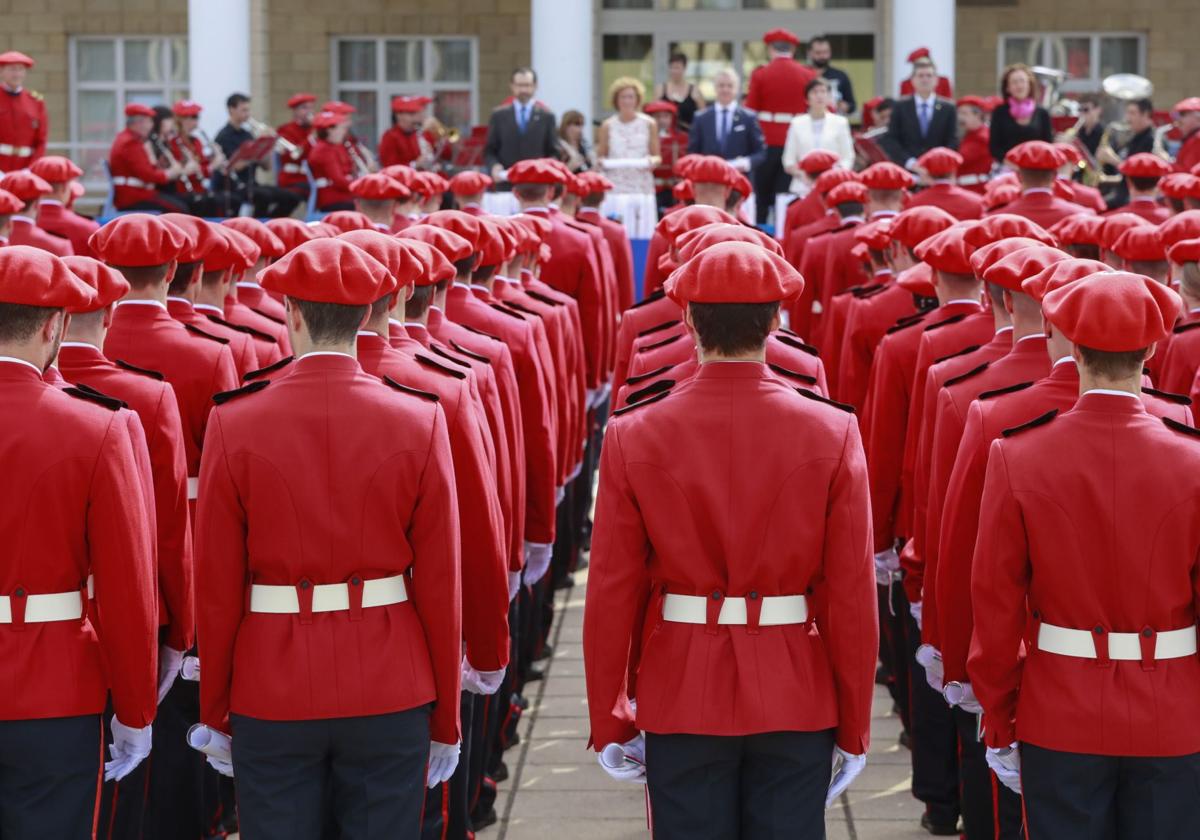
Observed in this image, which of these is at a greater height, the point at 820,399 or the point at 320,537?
the point at 820,399

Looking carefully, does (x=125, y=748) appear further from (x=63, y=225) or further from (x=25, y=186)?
(x=63, y=225)

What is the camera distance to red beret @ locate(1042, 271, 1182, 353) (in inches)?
156

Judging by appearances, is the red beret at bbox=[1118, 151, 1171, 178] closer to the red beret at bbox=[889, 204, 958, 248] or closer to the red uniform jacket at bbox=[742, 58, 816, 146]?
the red beret at bbox=[889, 204, 958, 248]

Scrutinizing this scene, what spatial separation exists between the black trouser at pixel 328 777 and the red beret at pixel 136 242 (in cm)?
198

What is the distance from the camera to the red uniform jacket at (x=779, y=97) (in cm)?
1812

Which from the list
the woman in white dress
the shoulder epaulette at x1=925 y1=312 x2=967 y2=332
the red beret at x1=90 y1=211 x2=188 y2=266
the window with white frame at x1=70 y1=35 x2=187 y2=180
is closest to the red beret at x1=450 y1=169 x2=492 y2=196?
the shoulder epaulette at x1=925 y1=312 x2=967 y2=332

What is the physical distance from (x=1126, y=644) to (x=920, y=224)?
3.70m

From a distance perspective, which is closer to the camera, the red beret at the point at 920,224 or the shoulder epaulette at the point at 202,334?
the shoulder epaulette at the point at 202,334

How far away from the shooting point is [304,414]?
13.4 ft

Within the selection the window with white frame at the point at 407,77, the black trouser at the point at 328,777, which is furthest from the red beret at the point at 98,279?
the window with white frame at the point at 407,77

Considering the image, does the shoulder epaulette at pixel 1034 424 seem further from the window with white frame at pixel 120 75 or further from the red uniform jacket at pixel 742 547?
the window with white frame at pixel 120 75

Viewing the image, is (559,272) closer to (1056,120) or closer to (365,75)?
(1056,120)

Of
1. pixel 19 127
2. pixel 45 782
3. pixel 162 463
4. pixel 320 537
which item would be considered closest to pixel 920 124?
pixel 19 127

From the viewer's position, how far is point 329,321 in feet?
13.7
